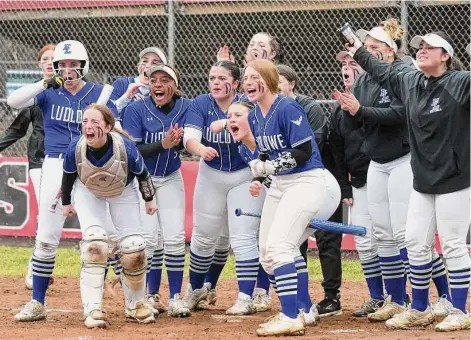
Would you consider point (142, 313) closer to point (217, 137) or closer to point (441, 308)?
point (217, 137)

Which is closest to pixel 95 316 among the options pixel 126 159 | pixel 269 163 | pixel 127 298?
pixel 127 298

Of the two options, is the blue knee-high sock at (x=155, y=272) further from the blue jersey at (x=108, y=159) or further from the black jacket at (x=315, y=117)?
the black jacket at (x=315, y=117)

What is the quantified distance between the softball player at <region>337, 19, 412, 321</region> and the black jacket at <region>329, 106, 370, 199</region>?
128mm

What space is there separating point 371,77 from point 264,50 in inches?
42.0

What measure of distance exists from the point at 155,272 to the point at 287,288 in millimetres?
1938

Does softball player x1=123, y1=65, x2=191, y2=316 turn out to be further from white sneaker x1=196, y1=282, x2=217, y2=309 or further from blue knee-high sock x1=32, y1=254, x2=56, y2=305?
blue knee-high sock x1=32, y1=254, x2=56, y2=305

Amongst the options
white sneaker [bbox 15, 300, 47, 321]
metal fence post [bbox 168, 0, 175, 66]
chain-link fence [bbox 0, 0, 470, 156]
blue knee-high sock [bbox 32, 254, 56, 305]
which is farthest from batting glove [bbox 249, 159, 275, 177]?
metal fence post [bbox 168, 0, 175, 66]

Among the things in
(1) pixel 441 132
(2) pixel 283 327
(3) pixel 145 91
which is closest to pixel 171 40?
(3) pixel 145 91

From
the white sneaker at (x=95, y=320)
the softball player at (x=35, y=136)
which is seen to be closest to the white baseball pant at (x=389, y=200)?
the white sneaker at (x=95, y=320)

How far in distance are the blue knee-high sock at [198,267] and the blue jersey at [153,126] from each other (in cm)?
72

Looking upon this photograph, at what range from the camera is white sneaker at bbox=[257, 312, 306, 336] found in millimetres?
6672

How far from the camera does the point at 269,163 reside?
681 cm

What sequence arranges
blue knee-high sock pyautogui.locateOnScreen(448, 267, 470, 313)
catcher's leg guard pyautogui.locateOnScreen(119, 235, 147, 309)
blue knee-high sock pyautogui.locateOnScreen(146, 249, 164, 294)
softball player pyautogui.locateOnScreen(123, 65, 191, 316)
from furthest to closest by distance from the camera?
blue knee-high sock pyautogui.locateOnScreen(146, 249, 164, 294) < softball player pyautogui.locateOnScreen(123, 65, 191, 316) < catcher's leg guard pyautogui.locateOnScreen(119, 235, 147, 309) < blue knee-high sock pyautogui.locateOnScreen(448, 267, 470, 313)

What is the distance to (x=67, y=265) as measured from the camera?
11641 millimetres
